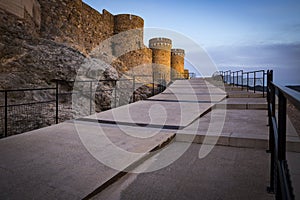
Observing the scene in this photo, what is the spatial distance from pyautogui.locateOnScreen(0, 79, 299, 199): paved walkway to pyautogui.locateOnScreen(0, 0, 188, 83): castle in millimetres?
8562

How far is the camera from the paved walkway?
1865 mm

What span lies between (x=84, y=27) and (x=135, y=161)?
52.3ft

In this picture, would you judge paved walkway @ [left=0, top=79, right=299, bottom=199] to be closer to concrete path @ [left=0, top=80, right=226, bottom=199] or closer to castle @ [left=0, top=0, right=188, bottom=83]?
concrete path @ [left=0, top=80, right=226, bottom=199]

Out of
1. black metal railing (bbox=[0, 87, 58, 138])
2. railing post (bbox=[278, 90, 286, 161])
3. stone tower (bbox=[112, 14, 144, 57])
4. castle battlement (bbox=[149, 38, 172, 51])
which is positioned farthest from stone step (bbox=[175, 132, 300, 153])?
castle battlement (bbox=[149, 38, 172, 51])

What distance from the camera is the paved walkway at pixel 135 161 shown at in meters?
1.87

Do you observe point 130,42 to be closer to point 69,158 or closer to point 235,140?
point 235,140

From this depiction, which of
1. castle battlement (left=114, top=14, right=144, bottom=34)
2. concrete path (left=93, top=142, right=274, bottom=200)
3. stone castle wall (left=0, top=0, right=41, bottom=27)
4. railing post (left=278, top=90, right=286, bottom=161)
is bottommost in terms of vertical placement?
concrete path (left=93, top=142, right=274, bottom=200)

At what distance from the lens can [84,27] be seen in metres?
16.2

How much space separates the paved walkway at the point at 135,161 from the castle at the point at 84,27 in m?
8.56

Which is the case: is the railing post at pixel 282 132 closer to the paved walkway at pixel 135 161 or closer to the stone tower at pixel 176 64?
the paved walkway at pixel 135 161

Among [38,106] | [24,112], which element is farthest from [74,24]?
[24,112]

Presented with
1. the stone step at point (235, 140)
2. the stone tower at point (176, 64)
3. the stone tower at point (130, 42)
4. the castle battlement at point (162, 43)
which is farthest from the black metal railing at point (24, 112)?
the castle battlement at point (162, 43)

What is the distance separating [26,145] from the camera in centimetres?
294

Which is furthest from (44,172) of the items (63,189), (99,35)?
(99,35)
